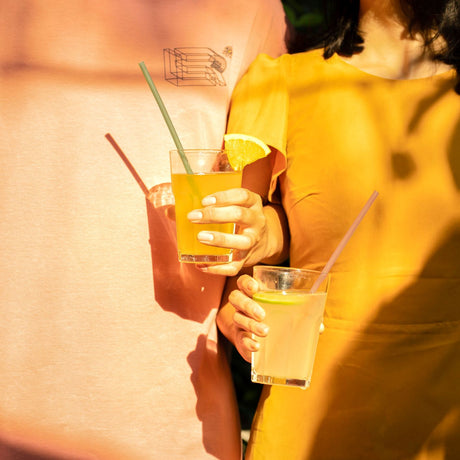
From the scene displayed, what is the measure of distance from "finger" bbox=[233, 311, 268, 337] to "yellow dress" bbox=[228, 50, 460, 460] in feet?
0.97

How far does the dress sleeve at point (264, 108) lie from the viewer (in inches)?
63.8

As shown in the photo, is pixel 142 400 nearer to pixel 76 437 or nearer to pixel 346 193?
pixel 76 437

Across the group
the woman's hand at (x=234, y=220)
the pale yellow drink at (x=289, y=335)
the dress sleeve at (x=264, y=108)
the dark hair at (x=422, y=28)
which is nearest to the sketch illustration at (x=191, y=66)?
the dress sleeve at (x=264, y=108)

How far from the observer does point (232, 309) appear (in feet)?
5.49

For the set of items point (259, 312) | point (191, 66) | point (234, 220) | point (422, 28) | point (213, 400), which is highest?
point (422, 28)

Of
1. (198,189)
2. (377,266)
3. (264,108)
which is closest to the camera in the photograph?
(198,189)

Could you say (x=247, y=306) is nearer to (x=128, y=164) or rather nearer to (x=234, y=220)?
(x=234, y=220)

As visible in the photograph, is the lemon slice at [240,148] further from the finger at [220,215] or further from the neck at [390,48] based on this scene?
the neck at [390,48]

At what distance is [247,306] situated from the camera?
1391 millimetres

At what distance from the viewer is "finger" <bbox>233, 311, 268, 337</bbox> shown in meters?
1.36

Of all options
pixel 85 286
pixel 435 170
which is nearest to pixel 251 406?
pixel 85 286

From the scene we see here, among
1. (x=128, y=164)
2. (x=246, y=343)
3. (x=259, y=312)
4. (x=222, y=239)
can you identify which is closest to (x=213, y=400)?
(x=246, y=343)

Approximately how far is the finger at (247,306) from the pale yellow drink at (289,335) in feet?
0.06

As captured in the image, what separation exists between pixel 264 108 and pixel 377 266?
0.59 m
